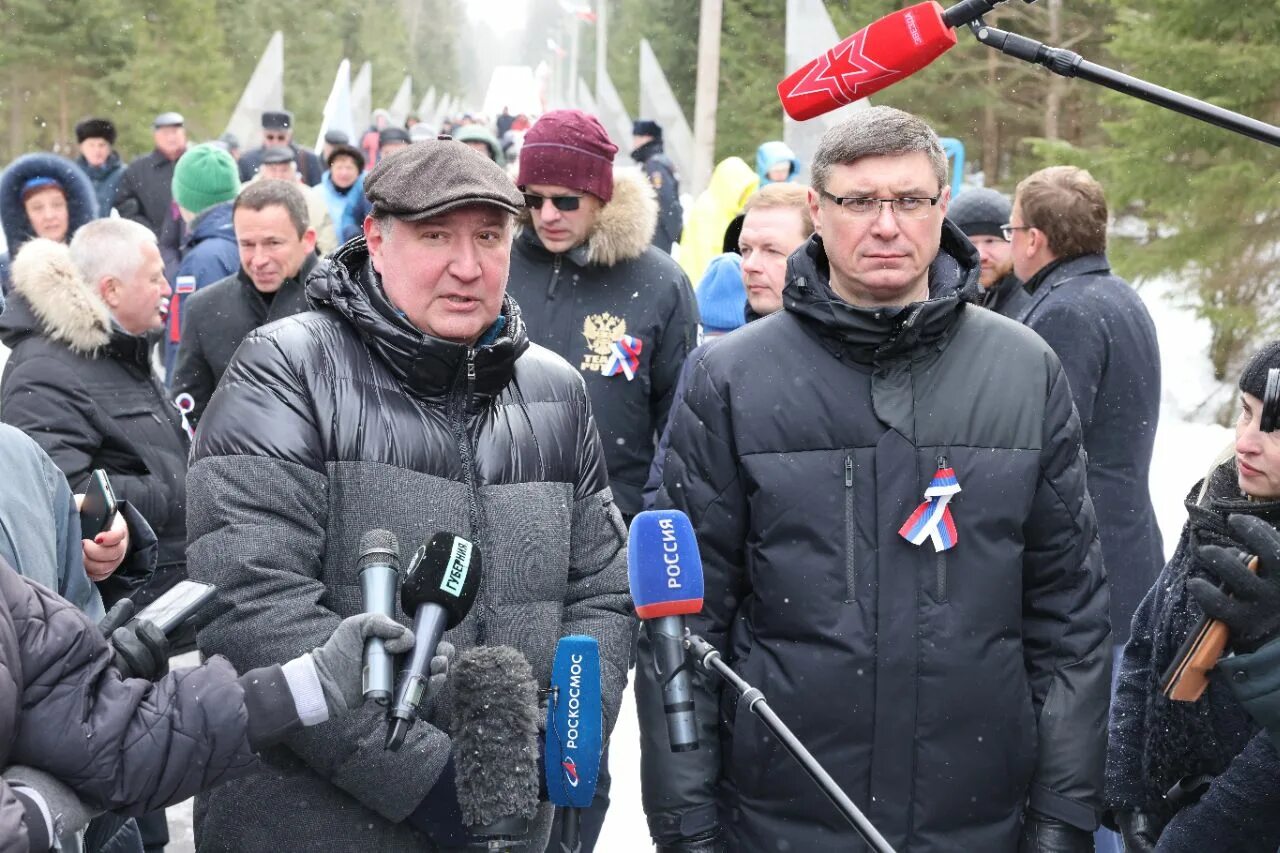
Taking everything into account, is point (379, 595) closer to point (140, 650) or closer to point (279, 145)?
point (140, 650)

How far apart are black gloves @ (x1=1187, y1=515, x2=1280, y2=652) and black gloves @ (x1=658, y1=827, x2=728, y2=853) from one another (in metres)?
1.09

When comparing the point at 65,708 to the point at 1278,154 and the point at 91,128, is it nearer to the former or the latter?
the point at 1278,154

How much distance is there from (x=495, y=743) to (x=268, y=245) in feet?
12.8

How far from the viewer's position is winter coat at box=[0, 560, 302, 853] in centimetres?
239

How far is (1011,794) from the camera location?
319 cm

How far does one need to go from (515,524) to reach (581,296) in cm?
266

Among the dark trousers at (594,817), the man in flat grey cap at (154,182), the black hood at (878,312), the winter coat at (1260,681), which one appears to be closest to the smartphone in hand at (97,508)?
the black hood at (878,312)

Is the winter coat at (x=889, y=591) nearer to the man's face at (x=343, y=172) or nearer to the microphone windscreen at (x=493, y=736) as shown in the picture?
the microphone windscreen at (x=493, y=736)

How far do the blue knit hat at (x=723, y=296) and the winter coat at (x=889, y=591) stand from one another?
2327 millimetres

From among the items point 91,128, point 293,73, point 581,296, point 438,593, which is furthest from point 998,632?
point 293,73

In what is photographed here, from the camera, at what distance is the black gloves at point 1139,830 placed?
360 cm

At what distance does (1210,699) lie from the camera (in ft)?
11.3

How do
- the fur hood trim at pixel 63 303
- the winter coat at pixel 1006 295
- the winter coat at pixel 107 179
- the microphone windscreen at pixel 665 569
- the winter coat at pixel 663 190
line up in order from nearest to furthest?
the microphone windscreen at pixel 665 569 < the fur hood trim at pixel 63 303 < the winter coat at pixel 1006 295 < the winter coat at pixel 663 190 < the winter coat at pixel 107 179

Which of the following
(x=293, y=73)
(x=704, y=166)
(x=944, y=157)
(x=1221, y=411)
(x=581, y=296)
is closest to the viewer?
(x=944, y=157)
